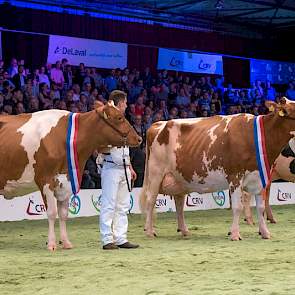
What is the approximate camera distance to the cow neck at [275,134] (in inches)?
368

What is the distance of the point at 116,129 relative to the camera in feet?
28.0

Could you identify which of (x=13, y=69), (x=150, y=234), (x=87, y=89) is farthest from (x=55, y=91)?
(x=150, y=234)

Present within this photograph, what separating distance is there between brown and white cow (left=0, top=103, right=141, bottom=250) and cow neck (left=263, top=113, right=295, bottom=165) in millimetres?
1988

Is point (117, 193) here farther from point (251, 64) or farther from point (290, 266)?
point (251, 64)

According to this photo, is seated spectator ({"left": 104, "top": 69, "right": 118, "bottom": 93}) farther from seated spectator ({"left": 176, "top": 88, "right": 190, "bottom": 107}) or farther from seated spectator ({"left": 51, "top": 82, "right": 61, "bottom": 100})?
seated spectator ({"left": 176, "top": 88, "right": 190, "bottom": 107})

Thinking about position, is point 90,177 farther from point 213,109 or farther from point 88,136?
point 213,109

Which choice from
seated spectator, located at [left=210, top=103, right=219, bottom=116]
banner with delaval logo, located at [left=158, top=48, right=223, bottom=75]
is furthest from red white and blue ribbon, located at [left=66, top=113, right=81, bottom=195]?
banner with delaval logo, located at [left=158, top=48, right=223, bottom=75]

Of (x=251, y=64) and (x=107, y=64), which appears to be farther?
(x=251, y=64)

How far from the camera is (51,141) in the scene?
846 cm

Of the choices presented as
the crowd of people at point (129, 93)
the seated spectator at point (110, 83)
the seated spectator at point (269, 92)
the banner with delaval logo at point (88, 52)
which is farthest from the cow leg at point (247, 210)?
the seated spectator at point (269, 92)

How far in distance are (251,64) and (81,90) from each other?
1073cm

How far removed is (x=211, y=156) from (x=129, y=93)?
981 cm

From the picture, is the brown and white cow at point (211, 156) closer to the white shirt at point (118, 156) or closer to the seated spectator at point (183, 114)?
the white shirt at point (118, 156)

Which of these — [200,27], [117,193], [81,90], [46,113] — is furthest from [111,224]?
[200,27]
